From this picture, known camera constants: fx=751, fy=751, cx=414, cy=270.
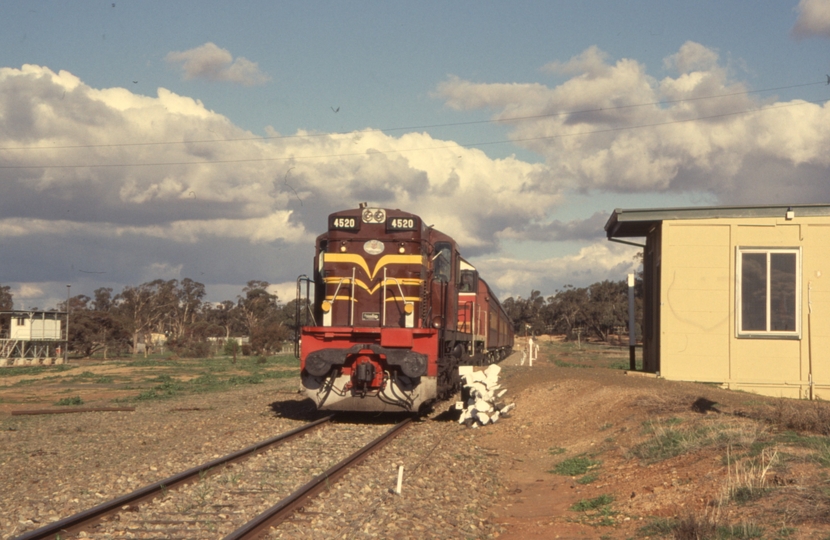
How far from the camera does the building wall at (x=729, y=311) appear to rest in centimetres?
1753

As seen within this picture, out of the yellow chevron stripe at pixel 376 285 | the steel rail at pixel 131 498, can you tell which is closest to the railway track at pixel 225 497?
the steel rail at pixel 131 498

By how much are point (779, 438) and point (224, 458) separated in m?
6.89

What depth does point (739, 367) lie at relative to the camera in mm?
17875

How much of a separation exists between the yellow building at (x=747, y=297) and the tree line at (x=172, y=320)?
38604mm

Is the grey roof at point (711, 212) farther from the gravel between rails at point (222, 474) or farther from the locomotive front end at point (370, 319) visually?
the gravel between rails at point (222, 474)

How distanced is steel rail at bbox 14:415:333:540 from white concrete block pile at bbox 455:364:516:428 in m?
5.18

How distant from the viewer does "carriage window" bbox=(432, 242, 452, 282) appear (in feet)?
52.6

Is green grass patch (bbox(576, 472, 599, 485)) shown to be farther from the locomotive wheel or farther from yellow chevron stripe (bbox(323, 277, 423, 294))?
yellow chevron stripe (bbox(323, 277, 423, 294))

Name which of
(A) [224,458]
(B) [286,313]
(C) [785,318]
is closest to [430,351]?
(A) [224,458]

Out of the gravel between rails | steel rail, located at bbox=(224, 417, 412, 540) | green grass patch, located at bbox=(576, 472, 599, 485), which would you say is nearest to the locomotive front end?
the gravel between rails

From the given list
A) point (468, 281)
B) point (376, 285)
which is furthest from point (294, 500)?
point (468, 281)

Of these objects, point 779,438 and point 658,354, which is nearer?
point 779,438

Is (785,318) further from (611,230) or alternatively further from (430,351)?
(430,351)

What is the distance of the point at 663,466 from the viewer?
29.9 feet
